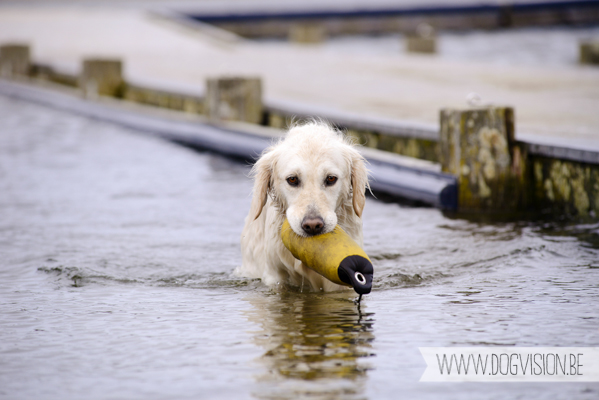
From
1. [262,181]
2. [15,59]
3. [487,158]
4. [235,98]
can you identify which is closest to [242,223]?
[487,158]

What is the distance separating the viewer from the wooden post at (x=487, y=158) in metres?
8.64

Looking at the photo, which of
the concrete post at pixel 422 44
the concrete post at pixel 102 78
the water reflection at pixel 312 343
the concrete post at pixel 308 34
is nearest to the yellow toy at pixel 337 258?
the water reflection at pixel 312 343

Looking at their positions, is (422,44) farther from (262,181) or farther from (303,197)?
(303,197)

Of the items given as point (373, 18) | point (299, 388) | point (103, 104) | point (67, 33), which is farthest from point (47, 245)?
point (373, 18)

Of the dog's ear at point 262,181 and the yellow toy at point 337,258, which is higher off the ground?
the dog's ear at point 262,181

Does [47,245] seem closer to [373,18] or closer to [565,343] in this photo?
[565,343]

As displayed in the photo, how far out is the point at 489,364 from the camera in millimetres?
4164

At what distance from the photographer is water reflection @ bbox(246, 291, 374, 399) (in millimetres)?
3910

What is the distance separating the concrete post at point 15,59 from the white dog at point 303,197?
18.8 m

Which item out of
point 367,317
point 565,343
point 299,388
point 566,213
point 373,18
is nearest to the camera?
point 299,388

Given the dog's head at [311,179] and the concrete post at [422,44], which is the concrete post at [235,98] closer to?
the dog's head at [311,179]

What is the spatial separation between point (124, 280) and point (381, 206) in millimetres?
3868

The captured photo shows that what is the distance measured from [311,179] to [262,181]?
54 centimetres

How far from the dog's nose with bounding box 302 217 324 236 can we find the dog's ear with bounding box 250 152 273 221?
74cm
